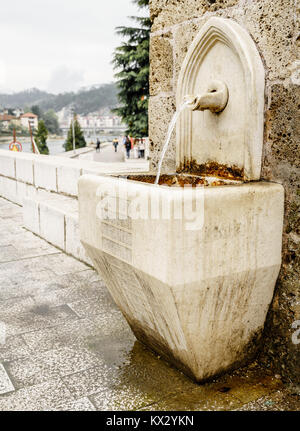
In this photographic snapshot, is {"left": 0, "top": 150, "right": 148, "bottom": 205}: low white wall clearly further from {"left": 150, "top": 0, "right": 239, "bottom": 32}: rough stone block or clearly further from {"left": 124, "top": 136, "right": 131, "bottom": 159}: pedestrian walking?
{"left": 124, "top": 136, "right": 131, "bottom": 159}: pedestrian walking

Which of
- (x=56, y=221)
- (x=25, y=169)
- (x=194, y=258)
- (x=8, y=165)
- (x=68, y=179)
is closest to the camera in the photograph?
(x=194, y=258)

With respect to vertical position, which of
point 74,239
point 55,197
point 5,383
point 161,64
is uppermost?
point 161,64

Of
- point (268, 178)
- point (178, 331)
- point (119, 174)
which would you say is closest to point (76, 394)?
point (178, 331)

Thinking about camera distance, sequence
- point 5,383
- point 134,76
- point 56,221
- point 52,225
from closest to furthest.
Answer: point 5,383 < point 56,221 < point 52,225 < point 134,76

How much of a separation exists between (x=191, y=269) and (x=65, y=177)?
3.62m

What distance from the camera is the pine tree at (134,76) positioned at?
846 inches

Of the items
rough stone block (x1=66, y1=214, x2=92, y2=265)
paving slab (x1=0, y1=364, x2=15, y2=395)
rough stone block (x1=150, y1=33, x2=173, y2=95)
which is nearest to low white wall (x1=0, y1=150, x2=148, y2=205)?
rough stone block (x1=66, y1=214, x2=92, y2=265)

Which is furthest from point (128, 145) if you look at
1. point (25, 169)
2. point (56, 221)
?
point (56, 221)

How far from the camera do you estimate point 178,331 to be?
2125 mm

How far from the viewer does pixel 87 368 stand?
97.7 inches

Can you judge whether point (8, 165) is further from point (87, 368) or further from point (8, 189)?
point (87, 368)

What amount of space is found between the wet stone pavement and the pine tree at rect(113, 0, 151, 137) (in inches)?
738

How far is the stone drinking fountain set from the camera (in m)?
1.93

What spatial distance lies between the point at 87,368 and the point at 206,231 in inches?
45.3
